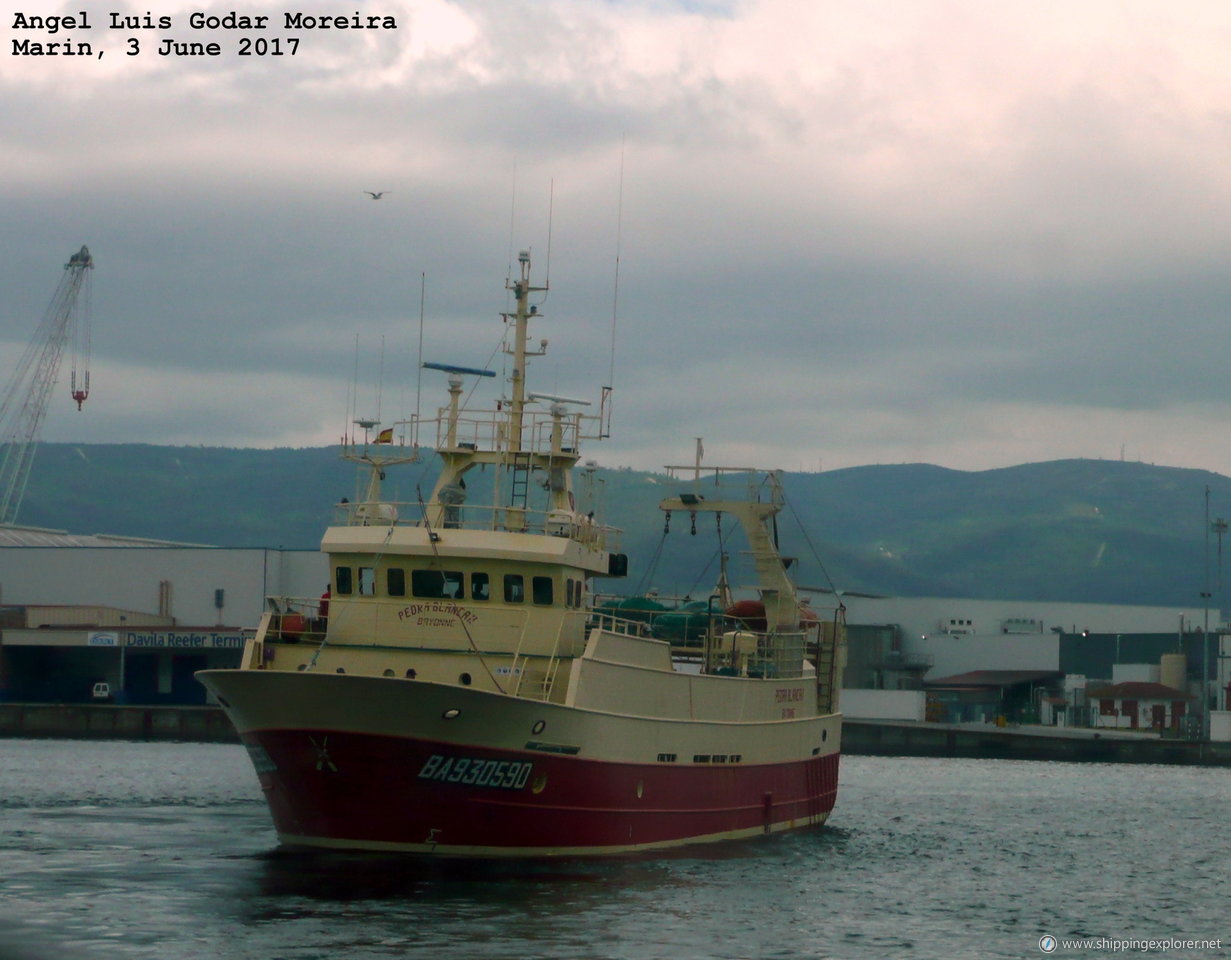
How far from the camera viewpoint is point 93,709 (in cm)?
9500

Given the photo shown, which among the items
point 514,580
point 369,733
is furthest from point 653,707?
point 369,733

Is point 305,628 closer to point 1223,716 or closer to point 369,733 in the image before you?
point 369,733

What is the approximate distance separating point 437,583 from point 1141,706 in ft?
302

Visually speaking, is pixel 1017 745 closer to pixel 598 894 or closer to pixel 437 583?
pixel 437 583

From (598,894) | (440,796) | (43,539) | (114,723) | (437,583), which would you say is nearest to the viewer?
(598,894)

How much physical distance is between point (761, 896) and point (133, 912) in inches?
472

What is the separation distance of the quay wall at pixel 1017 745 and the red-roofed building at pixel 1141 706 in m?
9.97

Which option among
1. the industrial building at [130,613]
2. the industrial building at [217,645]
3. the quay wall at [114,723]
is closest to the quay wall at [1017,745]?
the industrial building at [217,645]

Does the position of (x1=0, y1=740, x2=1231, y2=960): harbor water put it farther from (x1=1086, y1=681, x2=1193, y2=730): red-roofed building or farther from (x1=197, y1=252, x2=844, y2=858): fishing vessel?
(x1=1086, y1=681, x2=1193, y2=730): red-roofed building

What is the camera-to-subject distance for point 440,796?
3212 centimetres

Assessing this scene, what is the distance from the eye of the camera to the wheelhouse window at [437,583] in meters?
35.9

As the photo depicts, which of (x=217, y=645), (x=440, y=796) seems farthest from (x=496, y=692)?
(x=217, y=645)

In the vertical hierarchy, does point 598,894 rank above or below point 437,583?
below

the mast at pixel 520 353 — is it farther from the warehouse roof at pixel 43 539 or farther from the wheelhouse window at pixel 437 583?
the warehouse roof at pixel 43 539
